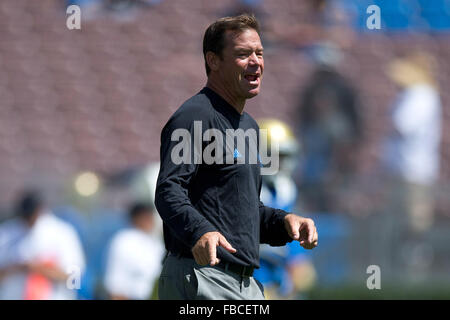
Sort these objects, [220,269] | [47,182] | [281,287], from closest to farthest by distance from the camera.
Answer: [220,269] < [281,287] < [47,182]

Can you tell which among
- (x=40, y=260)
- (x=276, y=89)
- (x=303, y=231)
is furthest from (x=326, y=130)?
(x=303, y=231)

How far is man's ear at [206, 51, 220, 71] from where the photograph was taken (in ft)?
11.3

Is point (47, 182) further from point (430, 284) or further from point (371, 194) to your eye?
point (430, 284)

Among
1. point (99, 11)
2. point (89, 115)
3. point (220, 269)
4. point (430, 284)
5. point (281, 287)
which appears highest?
point (99, 11)

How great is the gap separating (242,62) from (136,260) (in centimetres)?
410

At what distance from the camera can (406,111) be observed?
36.0ft

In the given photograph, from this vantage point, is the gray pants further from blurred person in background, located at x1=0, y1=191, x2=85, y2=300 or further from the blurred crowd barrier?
the blurred crowd barrier

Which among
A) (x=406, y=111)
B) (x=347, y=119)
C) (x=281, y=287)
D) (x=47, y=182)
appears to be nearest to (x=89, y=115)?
(x=47, y=182)

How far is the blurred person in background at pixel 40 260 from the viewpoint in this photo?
23.0 feet

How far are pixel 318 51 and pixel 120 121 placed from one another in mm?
2775

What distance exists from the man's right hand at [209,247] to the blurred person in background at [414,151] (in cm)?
759

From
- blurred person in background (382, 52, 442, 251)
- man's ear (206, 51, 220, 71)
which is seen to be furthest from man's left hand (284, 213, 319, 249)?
blurred person in background (382, 52, 442, 251)

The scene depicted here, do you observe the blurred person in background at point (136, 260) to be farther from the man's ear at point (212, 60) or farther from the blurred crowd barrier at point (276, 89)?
the man's ear at point (212, 60)

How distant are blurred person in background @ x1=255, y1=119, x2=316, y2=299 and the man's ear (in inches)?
92.1
